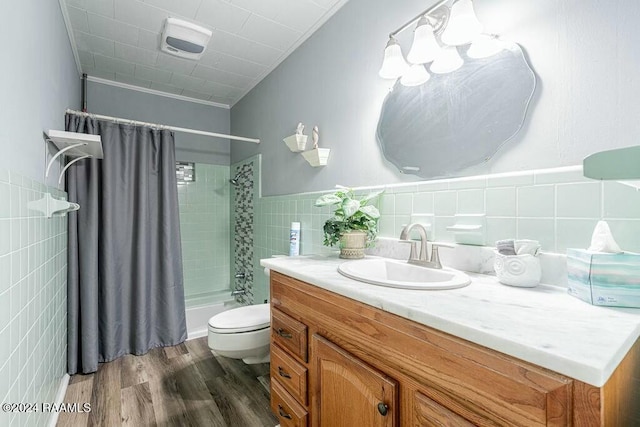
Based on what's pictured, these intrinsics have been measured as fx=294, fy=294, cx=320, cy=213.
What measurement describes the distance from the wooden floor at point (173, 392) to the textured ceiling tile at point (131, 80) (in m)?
2.34

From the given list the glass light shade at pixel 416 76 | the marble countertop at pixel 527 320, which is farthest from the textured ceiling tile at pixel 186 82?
the marble countertop at pixel 527 320

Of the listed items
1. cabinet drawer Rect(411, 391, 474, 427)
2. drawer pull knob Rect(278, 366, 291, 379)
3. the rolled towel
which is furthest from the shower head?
cabinet drawer Rect(411, 391, 474, 427)

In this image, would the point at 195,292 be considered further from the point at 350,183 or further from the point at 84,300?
the point at 350,183

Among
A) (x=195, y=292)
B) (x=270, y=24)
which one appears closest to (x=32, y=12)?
(x=270, y=24)

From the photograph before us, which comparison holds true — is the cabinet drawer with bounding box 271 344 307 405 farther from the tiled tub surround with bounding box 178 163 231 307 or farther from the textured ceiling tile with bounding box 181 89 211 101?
the textured ceiling tile with bounding box 181 89 211 101

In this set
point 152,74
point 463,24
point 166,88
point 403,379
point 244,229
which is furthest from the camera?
point 244,229

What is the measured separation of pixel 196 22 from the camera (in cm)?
189

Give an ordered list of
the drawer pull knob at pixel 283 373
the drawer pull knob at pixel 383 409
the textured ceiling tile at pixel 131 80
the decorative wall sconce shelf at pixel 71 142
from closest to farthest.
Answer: the drawer pull knob at pixel 383 409 < the drawer pull knob at pixel 283 373 < the decorative wall sconce shelf at pixel 71 142 < the textured ceiling tile at pixel 131 80

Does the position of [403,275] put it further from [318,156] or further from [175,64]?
[175,64]

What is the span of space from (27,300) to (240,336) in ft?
3.07

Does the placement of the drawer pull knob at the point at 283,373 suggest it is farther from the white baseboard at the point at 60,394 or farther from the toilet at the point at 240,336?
the white baseboard at the point at 60,394

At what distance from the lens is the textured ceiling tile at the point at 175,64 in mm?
2320

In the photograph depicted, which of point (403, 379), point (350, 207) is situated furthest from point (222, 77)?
point (403, 379)

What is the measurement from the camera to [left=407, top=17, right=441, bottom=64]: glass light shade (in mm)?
1119
